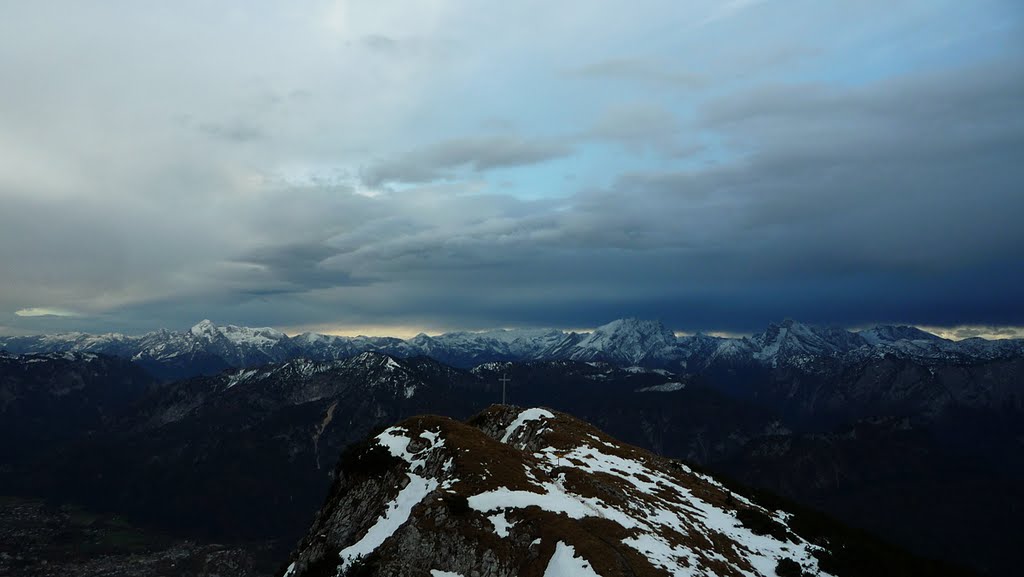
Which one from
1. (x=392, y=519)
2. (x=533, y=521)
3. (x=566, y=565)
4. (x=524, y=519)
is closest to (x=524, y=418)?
(x=392, y=519)

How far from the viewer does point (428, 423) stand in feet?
187

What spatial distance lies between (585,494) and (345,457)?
2582 centimetres

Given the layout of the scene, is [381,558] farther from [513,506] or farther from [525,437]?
[525,437]

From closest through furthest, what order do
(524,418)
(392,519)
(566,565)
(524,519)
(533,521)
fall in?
(566,565)
(533,521)
(524,519)
(392,519)
(524,418)

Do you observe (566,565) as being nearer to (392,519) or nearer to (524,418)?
(392,519)

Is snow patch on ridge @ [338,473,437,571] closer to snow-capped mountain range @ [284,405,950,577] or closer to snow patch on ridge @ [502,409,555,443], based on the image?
snow-capped mountain range @ [284,405,950,577]

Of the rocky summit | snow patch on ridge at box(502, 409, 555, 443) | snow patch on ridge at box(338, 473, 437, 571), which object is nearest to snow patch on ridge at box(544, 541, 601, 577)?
the rocky summit

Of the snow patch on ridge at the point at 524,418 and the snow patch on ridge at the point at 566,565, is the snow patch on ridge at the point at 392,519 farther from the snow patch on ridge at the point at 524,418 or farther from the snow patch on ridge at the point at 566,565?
the snow patch on ridge at the point at 524,418

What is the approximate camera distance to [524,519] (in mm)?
39688

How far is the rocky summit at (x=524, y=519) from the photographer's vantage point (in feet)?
123

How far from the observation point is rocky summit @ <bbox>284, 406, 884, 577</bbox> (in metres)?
37.6

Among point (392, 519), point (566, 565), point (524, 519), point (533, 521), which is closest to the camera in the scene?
point (566, 565)

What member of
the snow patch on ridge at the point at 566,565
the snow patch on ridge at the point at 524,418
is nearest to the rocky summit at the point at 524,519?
the snow patch on ridge at the point at 566,565

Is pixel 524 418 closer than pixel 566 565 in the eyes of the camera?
No
